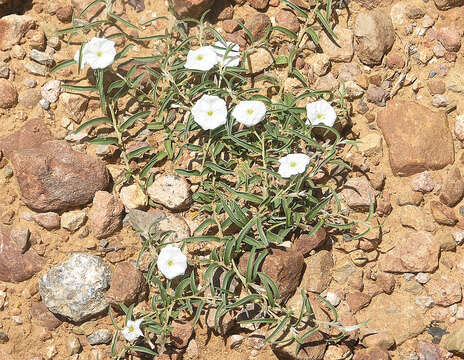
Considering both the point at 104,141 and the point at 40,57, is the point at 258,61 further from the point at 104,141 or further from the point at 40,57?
the point at 40,57

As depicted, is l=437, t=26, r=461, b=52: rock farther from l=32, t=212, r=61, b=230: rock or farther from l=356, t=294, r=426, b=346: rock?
l=32, t=212, r=61, b=230: rock

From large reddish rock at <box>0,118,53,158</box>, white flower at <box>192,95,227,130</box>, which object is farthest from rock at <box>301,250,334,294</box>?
Result: large reddish rock at <box>0,118,53,158</box>

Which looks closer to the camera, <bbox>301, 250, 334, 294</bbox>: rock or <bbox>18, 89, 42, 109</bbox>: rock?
<bbox>301, 250, 334, 294</bbox>: rock

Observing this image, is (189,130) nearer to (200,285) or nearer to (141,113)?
(141,113)

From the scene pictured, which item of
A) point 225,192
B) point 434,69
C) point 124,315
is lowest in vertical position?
point 124,315

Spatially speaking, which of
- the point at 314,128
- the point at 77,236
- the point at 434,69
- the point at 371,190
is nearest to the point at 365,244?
the point at 371,190

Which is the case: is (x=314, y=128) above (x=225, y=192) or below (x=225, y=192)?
above
